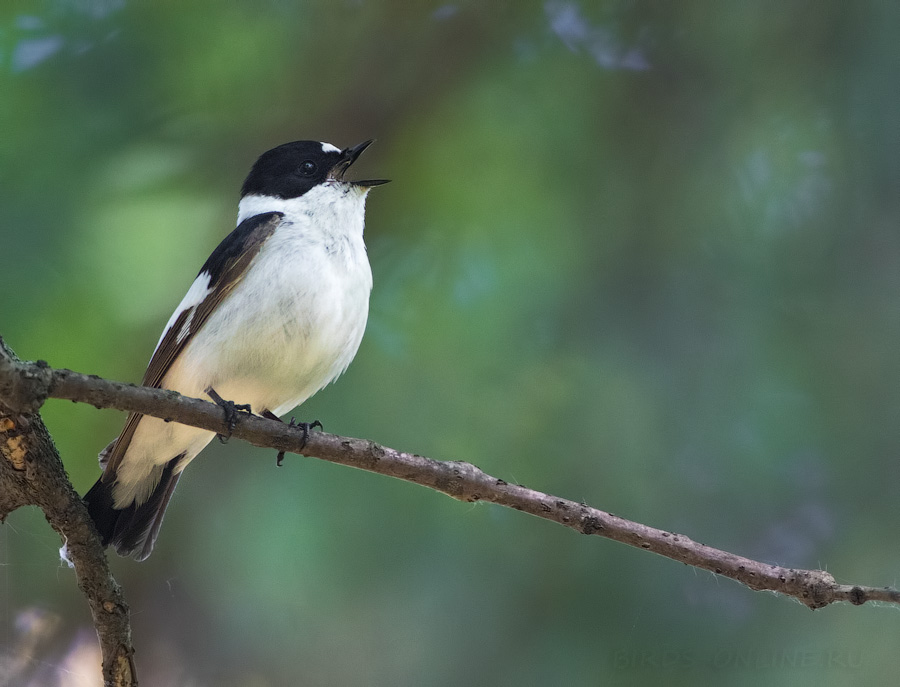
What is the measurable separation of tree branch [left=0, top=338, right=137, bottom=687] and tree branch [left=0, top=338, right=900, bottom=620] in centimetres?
13

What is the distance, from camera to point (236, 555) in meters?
3.17

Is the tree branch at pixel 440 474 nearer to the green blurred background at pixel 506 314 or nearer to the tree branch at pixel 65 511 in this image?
the tree branch at pixel 65 511

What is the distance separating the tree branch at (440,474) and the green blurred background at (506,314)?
1209 mm

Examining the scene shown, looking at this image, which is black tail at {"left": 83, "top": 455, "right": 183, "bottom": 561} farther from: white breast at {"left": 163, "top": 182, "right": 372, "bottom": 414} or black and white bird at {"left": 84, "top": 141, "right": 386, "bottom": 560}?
white breast at {"left": 163, "top": 182, "right": 372, "bottom": 414}

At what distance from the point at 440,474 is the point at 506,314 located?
5.14 feet

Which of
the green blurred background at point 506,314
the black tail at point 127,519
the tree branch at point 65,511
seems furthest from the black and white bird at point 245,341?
the green blurred background at point 506,314

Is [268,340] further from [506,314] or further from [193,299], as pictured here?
[506,314]

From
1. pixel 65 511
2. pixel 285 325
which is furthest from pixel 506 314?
pixel 65 511

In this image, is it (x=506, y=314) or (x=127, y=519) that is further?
(x=506, y=314)

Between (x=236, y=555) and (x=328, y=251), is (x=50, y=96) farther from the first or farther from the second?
(x=236, y=555)

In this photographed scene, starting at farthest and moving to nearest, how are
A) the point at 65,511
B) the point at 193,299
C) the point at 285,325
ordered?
the point at 193,299 < the point at 285,325 < the point at 65,511

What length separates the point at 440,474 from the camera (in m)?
1.96

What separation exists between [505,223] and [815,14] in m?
1.65

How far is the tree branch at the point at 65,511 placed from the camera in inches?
70.1
